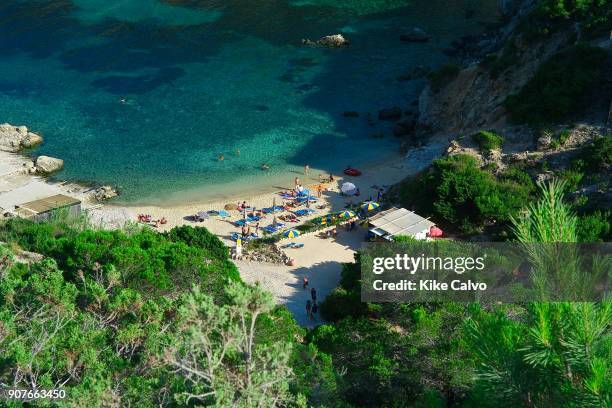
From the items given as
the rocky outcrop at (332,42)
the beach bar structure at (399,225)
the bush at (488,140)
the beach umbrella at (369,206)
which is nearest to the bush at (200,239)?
the beach bar structure at (399,225)

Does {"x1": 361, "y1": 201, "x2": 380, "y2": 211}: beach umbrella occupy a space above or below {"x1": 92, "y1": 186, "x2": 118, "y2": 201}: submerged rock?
below

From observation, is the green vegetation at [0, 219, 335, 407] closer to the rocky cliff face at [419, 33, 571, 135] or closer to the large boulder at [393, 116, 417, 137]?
the rocky cliff face at [419, 33, 571, 135]

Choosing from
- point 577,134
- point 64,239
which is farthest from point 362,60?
point 64,239

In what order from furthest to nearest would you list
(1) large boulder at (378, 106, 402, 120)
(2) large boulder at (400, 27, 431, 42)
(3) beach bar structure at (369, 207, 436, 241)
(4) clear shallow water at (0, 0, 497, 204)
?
(2) large boulder at (400, 27, 431, 42)
(1) large boulder at (378, 106, 402, 120)
(4) clear shallow water at (0, 0, 497, 204)
(3) beach bar structure at (369, 207, 436, 241)

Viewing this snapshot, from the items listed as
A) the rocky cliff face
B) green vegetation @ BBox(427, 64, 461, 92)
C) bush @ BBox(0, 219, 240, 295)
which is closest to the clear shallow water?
the rocky cliff face

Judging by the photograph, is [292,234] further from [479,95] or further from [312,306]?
[479,95]

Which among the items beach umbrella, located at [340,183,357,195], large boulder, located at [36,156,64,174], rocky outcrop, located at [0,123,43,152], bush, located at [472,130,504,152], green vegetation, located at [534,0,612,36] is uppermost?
green vegetation, located at [534,0,612,36]
